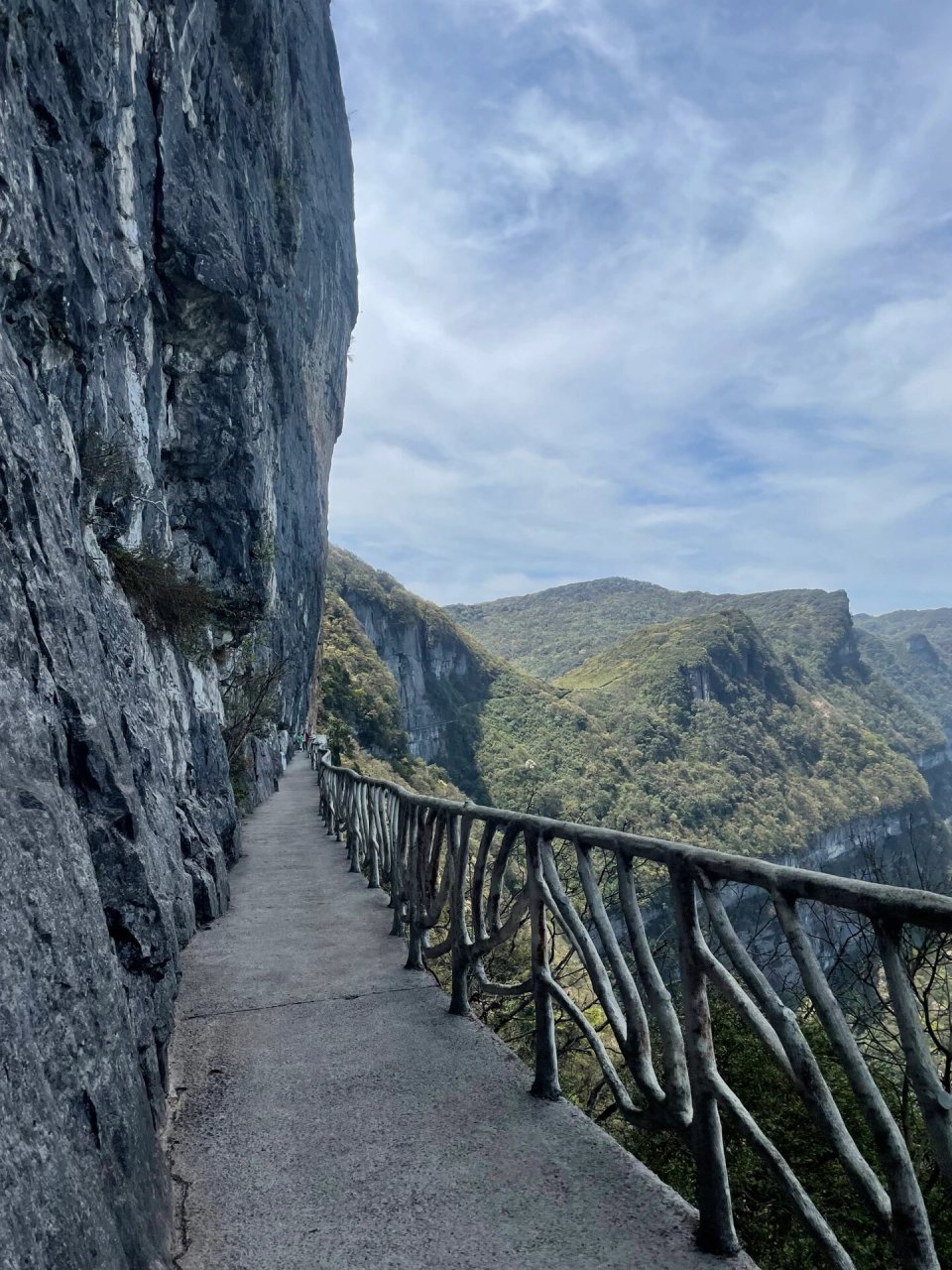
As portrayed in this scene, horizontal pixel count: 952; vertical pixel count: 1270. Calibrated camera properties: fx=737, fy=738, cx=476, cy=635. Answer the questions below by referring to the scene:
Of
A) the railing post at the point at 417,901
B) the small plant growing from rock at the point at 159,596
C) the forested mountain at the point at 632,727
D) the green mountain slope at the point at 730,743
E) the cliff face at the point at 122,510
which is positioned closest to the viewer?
the cliff face at the point at 122,510

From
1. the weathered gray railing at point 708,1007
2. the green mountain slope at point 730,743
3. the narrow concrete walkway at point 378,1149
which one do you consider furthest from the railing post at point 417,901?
the green mountain slope at point 730,743

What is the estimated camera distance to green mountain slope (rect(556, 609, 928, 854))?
261 feet

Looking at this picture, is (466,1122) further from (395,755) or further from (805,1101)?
(395,755)

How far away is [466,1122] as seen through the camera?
10.4 feet

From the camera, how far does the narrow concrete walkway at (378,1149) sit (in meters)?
2.38

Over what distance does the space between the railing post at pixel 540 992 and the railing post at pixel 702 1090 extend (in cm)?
113

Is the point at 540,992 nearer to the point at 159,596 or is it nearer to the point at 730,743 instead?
the point at 159,596

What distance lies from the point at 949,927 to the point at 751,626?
147 metres

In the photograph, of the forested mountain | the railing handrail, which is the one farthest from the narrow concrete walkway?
the forested mountain

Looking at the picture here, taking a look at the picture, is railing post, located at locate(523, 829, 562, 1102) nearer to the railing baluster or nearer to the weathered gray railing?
the weathered gray railing

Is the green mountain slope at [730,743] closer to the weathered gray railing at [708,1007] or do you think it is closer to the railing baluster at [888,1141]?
the weathered gray railing at [708,1007]

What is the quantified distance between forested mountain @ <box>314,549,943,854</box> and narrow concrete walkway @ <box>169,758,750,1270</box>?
49.5 m

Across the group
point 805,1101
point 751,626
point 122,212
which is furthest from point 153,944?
point 751,626

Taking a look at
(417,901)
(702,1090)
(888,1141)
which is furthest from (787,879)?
(417,901)
